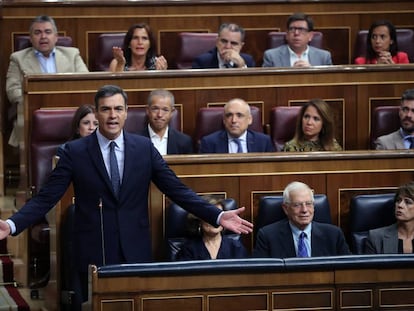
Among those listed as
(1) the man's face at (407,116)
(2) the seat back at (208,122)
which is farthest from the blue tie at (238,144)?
(1) the man's face at (407,116)

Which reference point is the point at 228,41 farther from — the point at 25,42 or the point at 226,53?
the point at 25,42

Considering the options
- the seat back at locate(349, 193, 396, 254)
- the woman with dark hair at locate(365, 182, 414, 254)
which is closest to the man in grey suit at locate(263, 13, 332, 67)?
the seat back at locate(349, 193, 396, 254)

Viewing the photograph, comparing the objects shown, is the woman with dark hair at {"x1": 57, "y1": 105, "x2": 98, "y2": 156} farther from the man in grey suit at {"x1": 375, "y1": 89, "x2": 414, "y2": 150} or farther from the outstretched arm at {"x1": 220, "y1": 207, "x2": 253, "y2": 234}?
the man in grey suit at {"x1": 375, "y1": 89, "x2": 414, "y2": 150}

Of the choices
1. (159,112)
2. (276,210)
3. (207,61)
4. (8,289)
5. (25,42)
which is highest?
(25,42)

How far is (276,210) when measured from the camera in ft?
13.0

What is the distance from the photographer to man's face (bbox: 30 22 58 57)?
5.16 m

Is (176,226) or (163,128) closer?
(176,226)

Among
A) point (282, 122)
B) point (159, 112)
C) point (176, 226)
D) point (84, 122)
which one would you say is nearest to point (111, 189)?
point (176, 226)

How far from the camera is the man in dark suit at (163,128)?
4.53m

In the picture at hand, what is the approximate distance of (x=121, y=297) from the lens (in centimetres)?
304

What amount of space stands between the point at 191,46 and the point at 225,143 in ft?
3.82

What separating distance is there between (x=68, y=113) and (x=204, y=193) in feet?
2.63

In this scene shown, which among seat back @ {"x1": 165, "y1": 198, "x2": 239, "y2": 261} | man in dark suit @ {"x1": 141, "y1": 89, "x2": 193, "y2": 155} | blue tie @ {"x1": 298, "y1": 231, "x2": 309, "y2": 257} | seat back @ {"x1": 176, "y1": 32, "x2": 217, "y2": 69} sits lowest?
blue tie @ {"x1": 298, "y1": 231, "x2": 309, "y2": 257}

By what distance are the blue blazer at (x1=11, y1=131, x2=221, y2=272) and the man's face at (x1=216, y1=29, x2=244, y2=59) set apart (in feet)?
5.84
